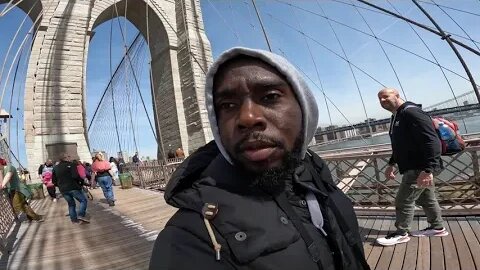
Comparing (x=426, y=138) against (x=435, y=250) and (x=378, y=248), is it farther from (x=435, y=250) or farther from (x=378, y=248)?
(x=378, y=248)

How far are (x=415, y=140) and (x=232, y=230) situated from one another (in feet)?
8.72

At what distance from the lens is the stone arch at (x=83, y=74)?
1288 centimetres

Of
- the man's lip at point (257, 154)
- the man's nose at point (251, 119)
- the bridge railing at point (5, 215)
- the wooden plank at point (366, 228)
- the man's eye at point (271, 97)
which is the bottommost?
the wooden plank at point (366, 228)

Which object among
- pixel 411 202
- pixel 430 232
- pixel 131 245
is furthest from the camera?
pixel 131 245

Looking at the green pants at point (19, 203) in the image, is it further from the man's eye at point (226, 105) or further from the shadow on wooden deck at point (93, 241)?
the man's eye at point (226, 105)

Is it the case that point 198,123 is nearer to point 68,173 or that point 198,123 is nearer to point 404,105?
point 68,173

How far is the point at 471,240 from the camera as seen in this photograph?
9.53ft

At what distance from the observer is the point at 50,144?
12633 millimetres

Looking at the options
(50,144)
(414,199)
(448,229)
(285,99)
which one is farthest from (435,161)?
(50,144)

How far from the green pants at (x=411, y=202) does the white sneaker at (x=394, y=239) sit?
6 cm

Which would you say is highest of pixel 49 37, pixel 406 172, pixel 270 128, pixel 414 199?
pixel 49 37

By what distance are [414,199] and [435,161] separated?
1.71 feet

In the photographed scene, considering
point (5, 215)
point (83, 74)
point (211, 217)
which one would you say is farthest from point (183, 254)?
point (83, 74)

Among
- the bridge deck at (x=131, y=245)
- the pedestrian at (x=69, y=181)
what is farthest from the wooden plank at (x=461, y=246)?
the pedestrian at (x=69, y=181)
